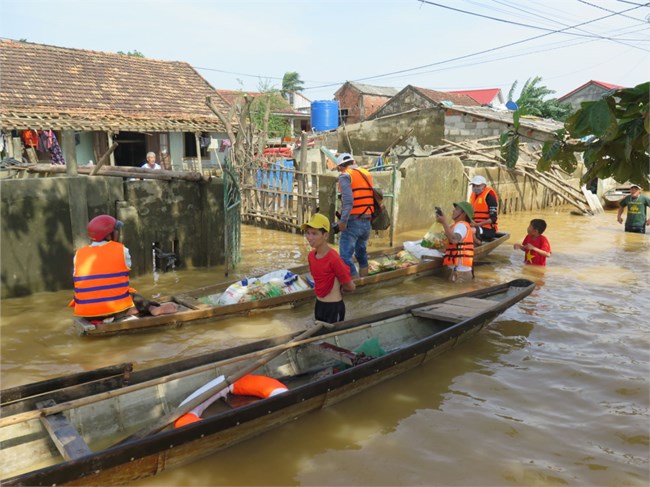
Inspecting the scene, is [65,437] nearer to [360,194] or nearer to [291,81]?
[360,194]

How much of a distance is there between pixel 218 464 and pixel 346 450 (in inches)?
38.6

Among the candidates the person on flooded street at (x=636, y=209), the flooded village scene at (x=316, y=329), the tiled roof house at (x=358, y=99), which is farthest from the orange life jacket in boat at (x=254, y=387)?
the tiled roof house at (x=358, y=99)

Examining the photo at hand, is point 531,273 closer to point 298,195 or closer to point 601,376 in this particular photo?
point 601,376

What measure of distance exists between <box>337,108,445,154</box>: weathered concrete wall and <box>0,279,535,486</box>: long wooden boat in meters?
17.0

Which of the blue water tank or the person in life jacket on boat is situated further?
the blue water tank

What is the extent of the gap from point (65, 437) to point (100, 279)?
2.55m

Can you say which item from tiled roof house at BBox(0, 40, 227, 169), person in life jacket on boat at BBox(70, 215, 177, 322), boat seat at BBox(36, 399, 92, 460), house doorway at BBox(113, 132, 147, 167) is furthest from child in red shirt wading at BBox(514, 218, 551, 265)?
house doorway at BBox(113, 132, 147, 167)

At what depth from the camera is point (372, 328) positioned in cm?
570

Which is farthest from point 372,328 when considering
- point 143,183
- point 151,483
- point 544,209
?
point 544,209

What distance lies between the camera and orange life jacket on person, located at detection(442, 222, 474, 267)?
830 cm

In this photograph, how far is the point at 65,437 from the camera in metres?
3.36

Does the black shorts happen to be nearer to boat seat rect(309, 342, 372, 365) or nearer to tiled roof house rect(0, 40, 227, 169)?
boat seat rect(309, 342, 372, 365)

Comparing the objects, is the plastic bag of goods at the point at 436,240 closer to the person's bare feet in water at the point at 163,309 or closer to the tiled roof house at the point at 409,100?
the person's bare feet in water at the point at 163,309

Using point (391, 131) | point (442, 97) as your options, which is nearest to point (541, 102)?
point (442, 97)
